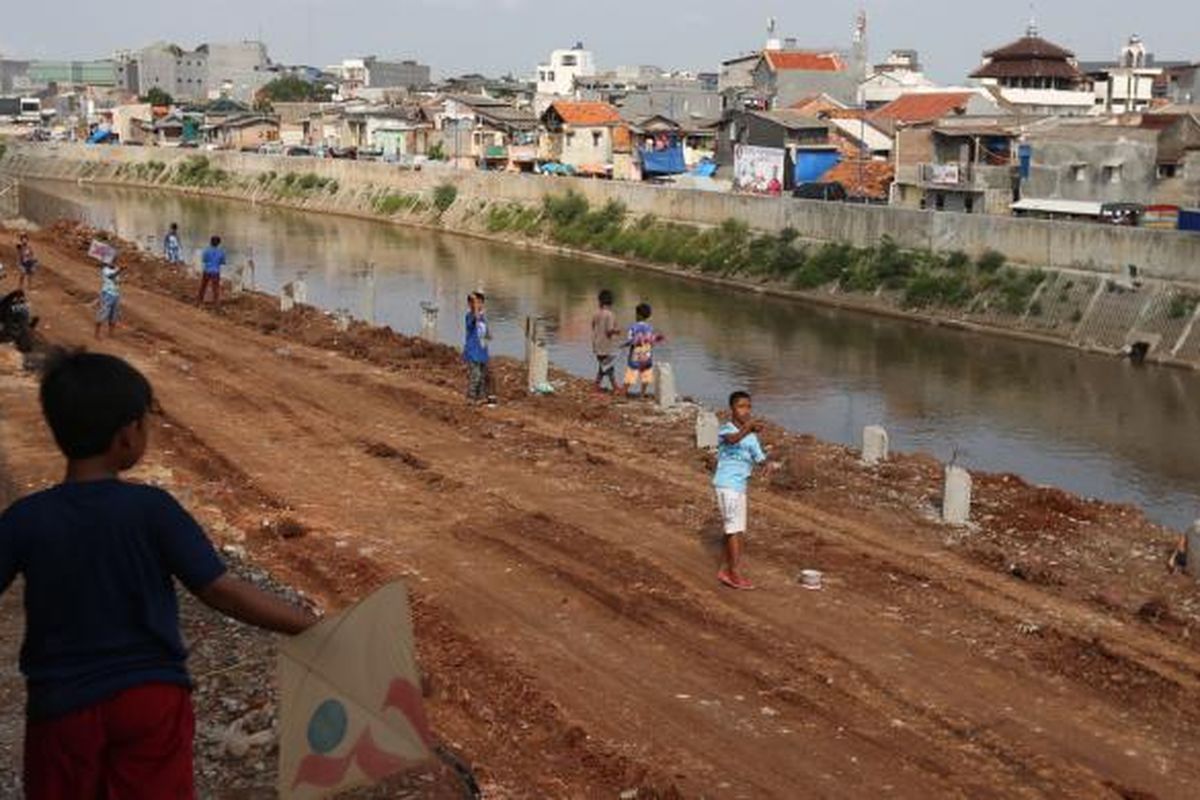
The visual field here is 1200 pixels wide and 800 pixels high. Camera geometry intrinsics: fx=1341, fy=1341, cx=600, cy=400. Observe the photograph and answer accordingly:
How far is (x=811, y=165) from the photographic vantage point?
60.9m

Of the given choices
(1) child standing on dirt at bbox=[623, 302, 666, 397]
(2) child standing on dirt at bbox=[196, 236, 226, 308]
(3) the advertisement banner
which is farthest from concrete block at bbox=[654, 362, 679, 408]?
(3) the advertisement banner

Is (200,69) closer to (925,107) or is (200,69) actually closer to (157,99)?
(157,99)

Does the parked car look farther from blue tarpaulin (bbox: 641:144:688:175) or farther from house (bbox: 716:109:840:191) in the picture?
blue tarpaulin (bbox: 641:144:688:175)

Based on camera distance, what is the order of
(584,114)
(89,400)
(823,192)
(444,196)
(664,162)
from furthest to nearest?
(584,114) < (664,162) < (444,196) < (823,192) < (89,400)

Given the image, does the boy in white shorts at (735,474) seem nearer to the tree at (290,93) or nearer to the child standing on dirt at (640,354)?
the child standing on dirt at (640,354)

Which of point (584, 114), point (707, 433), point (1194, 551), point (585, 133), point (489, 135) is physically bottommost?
point (1194, 551)

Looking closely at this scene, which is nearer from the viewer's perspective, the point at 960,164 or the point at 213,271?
the point at 213,271

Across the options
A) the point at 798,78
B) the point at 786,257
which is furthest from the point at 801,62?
the point at 786,257

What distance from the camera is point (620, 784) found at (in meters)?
7.21

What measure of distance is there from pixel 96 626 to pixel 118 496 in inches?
14.3

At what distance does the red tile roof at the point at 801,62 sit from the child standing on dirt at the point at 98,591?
3511 inches

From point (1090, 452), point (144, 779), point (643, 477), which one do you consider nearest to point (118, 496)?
point (144, 779)

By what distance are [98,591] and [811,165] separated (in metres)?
59.3

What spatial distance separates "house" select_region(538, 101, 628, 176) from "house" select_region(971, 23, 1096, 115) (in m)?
22.8
